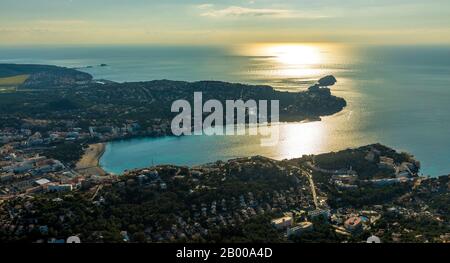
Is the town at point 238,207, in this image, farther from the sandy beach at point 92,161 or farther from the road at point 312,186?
the sandy beach at point 92,161

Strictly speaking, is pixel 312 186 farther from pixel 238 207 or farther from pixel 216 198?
pixel 216 198

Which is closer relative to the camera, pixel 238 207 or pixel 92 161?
pixel 238 207

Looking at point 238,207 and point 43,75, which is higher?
point 43,75

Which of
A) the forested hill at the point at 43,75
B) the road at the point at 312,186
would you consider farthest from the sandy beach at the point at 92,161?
the forested hill at the point at 43,75

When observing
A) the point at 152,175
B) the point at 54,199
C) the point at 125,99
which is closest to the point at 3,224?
the point at 54,199

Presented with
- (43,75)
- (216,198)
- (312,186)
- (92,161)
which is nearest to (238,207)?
(216,198)

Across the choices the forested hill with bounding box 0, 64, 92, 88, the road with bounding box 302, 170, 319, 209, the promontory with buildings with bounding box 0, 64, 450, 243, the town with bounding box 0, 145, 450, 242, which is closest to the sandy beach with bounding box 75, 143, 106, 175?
the promontory with buildings with bounding box 0, 64, 450, 243

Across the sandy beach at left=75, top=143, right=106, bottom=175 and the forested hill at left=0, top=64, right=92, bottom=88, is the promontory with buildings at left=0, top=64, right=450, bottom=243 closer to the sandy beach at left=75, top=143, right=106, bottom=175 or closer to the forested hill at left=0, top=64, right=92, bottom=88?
the sandy beach at left=75, top=143, right=106, bottom=175
